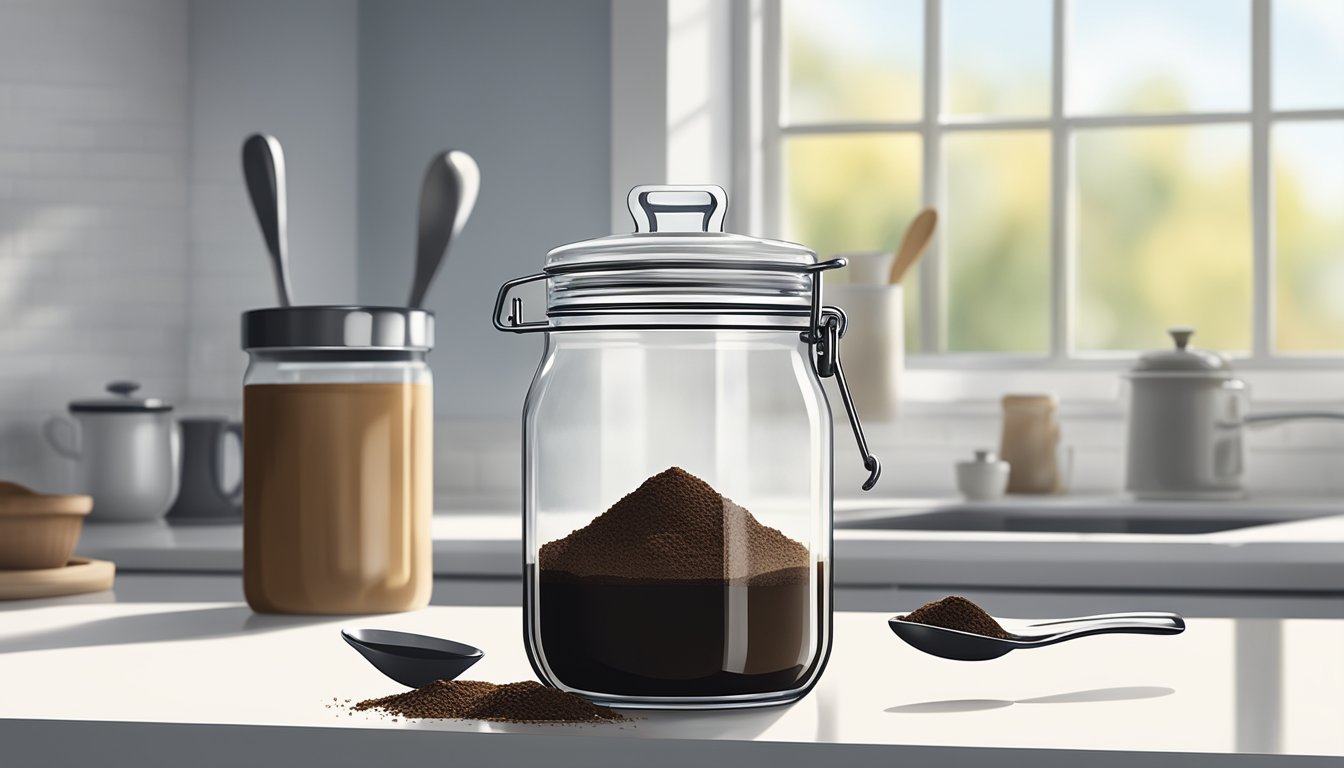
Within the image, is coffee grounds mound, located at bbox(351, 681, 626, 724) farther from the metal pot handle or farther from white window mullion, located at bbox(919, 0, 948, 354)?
white window mullion, located at bbox(919, 0, 948, 354)

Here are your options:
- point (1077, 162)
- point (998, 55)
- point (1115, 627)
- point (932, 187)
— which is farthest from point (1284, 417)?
point (1115, 627)

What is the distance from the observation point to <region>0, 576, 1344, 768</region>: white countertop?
569 millimetres

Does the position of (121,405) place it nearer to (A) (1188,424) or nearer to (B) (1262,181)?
(A) (1188,424)

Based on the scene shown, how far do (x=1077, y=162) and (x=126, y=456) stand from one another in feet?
6.68

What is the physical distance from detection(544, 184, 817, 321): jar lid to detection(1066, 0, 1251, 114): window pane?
247 cm

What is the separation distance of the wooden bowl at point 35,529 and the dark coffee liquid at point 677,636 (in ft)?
2.19

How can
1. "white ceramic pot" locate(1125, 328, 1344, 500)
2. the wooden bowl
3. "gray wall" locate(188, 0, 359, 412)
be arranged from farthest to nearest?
"gray wall" locate(188, 0, 359, 412) < "white ceramic pot" locate(1125, 328, 1344, 500) < the wooden bowl

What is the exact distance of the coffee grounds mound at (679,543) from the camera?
2.11 ft

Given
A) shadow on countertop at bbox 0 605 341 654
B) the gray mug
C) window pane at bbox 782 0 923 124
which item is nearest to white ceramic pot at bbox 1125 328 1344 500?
window pane at bbox 782 0 923 124

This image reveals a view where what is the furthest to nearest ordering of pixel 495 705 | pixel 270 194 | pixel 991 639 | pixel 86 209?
pixel 86 209
pixel 270 194
pixel 991 639
pixel 495 705

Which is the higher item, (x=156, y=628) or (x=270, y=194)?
(x=270, y=194)

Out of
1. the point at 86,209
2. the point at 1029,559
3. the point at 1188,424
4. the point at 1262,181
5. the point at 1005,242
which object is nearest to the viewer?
the point at 1029,559

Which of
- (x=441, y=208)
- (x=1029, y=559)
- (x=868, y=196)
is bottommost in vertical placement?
(x=1029, y=559)

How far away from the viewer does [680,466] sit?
69 centimetres
